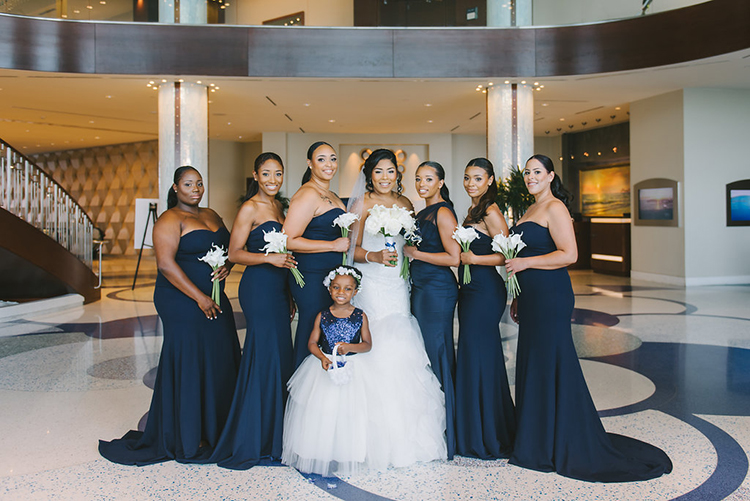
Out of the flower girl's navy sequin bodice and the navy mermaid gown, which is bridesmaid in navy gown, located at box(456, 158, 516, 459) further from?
the flower girl's navy sequin bodice

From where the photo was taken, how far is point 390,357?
3373 millimetres

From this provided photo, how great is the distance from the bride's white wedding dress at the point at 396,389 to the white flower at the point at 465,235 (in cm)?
51

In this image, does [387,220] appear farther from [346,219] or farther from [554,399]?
[554,399]

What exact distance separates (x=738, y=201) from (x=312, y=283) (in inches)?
478

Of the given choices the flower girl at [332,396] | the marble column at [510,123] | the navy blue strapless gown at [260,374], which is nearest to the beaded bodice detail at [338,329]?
the flower girl at [332,396]

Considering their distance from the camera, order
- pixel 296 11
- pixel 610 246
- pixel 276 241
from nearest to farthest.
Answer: pixel 276 241
pixel 296 11
pixel 610 246

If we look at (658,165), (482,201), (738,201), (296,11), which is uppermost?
(296,11)

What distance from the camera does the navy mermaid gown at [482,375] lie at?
3.47 meters

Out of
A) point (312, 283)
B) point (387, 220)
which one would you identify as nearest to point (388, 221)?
point (387, 220)

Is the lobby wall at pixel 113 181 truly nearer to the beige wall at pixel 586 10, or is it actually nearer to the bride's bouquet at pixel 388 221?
the beige wall at pixel 586 10

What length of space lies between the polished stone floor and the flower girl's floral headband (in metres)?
1.09

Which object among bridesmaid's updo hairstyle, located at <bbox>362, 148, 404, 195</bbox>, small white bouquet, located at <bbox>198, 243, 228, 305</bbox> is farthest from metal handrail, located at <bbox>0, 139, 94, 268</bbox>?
bridesmaid's updo hairstyle, located at <bbox>362, 148, 404, 195</bbox>

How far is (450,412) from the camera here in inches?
137

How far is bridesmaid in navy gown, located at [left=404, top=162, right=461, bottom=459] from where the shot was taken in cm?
351
